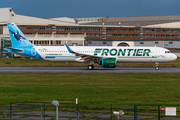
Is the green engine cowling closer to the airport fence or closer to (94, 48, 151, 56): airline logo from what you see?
(94, 48, 151, 56): airline logo

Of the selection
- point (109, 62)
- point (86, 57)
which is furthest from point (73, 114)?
point (86, 57)

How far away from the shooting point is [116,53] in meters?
43.1

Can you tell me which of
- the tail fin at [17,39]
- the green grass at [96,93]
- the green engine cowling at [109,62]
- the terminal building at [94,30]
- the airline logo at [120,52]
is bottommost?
the green grass at [96,93]

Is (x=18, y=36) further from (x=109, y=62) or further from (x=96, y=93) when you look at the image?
(x=96, y=93)

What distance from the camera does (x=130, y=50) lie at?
43438mm

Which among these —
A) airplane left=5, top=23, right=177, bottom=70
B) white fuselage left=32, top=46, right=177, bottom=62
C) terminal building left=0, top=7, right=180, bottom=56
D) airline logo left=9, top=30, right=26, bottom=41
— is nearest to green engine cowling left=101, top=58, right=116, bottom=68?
airplane left=5, top=23, right=177, bottom=70

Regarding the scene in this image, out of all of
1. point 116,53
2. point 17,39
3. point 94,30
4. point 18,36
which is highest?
point 94,30

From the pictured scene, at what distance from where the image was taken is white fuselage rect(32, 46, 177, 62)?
142ft

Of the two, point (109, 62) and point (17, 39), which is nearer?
point (109, 62)

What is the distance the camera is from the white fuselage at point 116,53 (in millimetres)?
43156

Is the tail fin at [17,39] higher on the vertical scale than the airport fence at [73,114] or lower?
higher

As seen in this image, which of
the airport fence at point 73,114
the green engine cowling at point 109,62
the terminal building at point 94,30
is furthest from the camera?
the terminal building at point 94,30

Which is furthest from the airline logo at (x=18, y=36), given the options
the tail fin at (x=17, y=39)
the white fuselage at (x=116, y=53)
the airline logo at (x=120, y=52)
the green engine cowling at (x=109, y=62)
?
the green engine cowling at (x=109, y=62)

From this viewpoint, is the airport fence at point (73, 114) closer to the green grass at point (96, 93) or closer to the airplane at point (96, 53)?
the green grass at point (96, 93)
